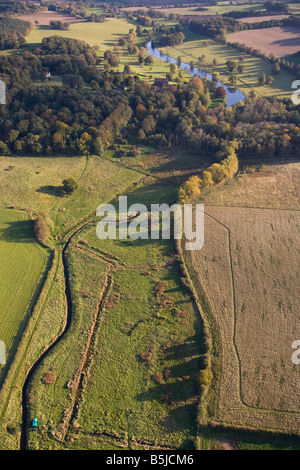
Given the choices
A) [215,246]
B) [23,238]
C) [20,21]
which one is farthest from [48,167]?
[20,21]

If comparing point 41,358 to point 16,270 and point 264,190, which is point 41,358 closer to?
point 16,270

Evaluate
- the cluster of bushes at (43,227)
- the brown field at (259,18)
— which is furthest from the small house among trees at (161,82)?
the brown field at (259,18)

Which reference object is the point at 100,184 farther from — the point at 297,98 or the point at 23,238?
the point at 297,98

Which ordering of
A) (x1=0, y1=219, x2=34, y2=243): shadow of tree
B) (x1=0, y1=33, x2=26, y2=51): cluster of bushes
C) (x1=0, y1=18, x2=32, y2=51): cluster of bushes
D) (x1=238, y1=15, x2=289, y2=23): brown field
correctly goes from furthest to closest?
(x1=238, y1=15, x2=289, y2=23): brown field
(x1=0, y1=18, x2=32, y2=51): cluster of bushes
(x1=0, y1=33, x2=26, y2=51): cluster of bushes
(x1=0, y1=219, x2=34, y2=243): shadow of tree

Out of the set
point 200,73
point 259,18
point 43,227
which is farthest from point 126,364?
point 259,18

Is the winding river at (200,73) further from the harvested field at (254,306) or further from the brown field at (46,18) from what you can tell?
the harvested field at (254,306)

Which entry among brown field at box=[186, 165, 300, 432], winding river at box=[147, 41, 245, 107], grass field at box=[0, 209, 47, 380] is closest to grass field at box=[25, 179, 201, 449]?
brown field at box=[186, 165, 300, 432]

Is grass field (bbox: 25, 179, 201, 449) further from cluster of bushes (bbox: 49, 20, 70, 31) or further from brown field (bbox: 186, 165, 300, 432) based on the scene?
cluster of bushes (bbox: 49, 20, 70, 31)
